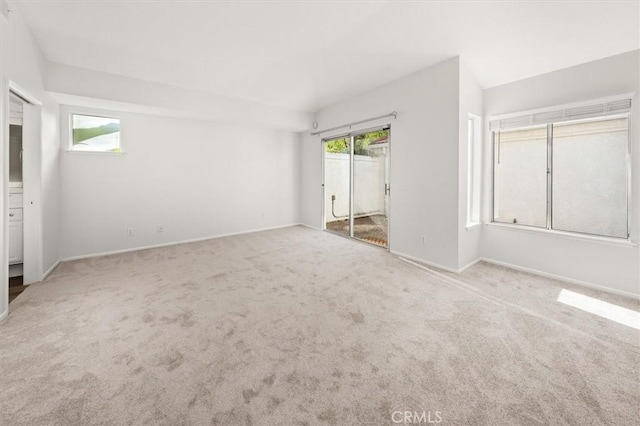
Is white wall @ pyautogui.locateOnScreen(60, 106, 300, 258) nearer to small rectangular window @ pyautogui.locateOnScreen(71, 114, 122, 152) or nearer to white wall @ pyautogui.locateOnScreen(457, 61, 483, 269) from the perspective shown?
small rectangular window @ pyautogui.locateOnScreen(71, 114, 122, 152)

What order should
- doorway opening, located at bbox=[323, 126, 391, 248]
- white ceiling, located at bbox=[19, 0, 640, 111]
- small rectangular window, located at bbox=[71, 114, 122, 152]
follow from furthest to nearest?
doorway opening, located at bbox=[323, 126, 391, 248] → small rectangular window, located at bbox=[71, 114, 122, 152] → white ceiling, located at bbox=[19, 0, 640, 111]

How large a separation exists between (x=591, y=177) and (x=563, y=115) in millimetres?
783

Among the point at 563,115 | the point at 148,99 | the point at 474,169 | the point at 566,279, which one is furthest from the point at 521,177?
the point at 148,99

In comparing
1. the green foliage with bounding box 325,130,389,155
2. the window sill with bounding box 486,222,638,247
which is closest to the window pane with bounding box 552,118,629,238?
the window sill with bounding box 486,222,638,247

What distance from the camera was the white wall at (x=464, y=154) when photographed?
329 centimetres

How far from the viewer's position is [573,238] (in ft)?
9.98

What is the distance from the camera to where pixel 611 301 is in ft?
8.52

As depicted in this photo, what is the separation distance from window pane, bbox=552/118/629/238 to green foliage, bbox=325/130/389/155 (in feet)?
7.53

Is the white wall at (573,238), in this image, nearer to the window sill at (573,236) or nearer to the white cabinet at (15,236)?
the window sill at (573,236)

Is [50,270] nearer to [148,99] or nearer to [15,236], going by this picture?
[15,236]

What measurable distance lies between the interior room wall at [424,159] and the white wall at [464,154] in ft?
0.21

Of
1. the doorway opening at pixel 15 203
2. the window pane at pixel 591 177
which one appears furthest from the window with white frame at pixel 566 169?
the doorway opening at pixel 15 203

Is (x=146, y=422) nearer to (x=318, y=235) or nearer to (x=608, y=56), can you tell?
(x=318, y=235)

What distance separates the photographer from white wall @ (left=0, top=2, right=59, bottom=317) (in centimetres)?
228
